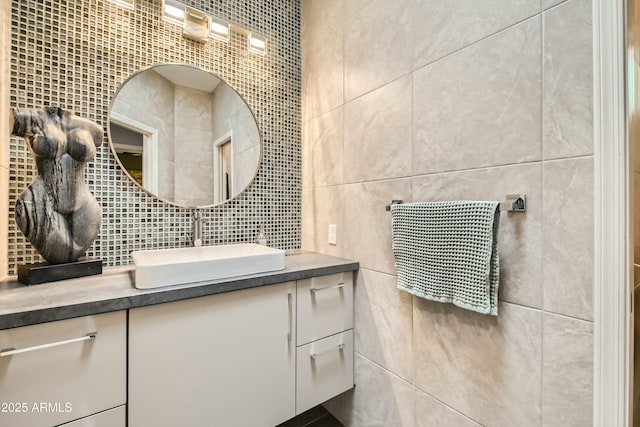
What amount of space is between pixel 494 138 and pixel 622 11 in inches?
15.1

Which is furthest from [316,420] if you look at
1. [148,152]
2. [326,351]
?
[148,152]

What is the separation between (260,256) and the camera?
46.7 inches

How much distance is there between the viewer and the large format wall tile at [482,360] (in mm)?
869

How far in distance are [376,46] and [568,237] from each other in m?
1.09

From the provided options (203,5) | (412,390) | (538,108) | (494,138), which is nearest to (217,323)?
(412,390)

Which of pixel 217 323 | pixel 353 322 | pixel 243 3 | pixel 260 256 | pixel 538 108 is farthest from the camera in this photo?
pixel 243 3

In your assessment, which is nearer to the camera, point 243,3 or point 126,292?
point 126,292

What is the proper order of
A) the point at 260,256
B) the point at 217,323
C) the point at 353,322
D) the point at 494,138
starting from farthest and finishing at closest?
the point at 353,322 → the point at 260,256 → the point at 217,323 → the point at 494,138

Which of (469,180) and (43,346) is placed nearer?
(43,346)

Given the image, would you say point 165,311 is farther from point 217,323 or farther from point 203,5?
point 203,5

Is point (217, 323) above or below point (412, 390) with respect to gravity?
above

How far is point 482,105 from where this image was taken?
3.19ft

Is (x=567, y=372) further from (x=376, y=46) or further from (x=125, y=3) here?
(x=125, y=3)

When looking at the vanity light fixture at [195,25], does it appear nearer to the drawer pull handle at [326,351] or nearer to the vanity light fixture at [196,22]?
the vanity light fixture at [196,22]
